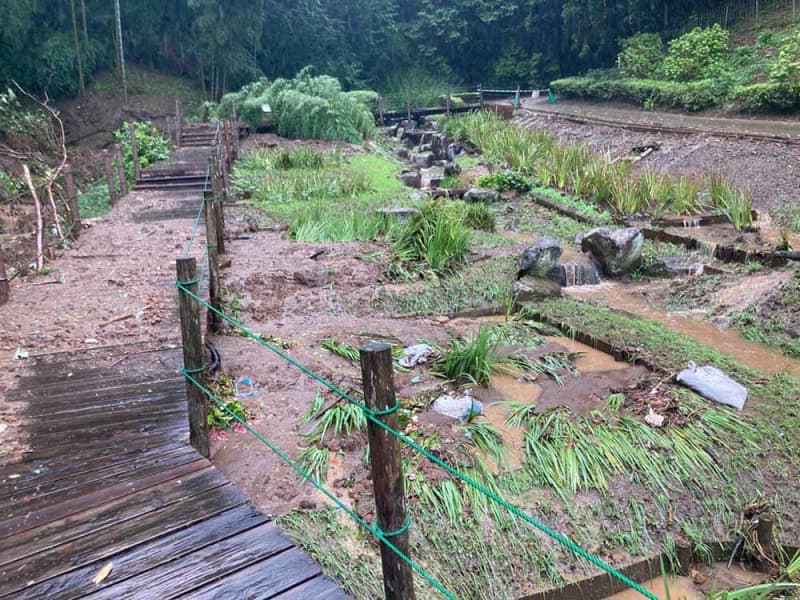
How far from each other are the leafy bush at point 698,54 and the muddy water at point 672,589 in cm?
1797

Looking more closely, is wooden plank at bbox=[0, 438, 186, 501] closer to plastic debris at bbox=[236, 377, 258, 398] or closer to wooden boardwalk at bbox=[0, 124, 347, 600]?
wooden boardwalk at bbox=[0, 124, 347, 600]

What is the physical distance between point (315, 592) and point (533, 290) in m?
5.12

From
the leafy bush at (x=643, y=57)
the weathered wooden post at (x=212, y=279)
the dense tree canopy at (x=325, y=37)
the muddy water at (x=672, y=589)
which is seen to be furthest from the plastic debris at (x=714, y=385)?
the dense tree canopy at (x=325, y=37)

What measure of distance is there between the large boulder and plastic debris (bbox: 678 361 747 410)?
3.33m

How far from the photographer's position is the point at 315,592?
7.86 feet

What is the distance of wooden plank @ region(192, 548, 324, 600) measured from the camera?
238 cm

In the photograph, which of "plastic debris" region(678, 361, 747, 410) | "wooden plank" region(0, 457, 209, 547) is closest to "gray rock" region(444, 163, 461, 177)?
"plastic debris" region(678, 361, 747, 410)

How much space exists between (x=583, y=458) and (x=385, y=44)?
30.2 m

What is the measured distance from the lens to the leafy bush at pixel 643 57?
21.2m

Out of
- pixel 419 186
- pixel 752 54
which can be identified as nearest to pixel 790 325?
pixel 419 186

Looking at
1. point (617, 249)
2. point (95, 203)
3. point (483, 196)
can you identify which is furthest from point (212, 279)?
point (95, 203)

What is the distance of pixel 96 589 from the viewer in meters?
2.41

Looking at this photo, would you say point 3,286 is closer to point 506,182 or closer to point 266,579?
point 266,579

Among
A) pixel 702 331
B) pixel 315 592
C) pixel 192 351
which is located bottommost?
pixel 702 331
